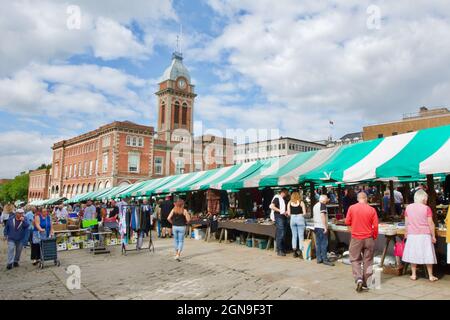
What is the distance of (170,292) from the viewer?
19.4 feet

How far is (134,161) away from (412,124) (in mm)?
36767

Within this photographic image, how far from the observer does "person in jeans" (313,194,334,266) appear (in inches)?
316

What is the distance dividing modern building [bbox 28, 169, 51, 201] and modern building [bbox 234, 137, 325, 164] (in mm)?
41240

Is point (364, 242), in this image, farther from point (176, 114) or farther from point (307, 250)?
point (176, 114)

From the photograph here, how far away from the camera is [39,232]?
9820 mm

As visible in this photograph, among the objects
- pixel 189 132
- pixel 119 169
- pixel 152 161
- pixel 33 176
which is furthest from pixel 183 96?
pixel 33 176

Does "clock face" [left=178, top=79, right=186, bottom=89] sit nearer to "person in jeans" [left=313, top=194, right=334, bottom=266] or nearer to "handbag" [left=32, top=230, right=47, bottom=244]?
"handbag" [left=32, top=230, right=47, bottom=244]

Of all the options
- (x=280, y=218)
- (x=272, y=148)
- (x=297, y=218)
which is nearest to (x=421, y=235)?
(x=297, y=218)

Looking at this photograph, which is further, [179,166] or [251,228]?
[179,166]

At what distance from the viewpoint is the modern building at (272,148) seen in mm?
69125

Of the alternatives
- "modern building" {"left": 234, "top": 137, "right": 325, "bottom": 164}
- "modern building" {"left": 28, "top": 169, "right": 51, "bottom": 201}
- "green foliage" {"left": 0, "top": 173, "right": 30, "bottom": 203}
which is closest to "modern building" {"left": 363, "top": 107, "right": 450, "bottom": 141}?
"modern building" {"left": 234, "top": 137, "right": 325, "bottom": 164}
